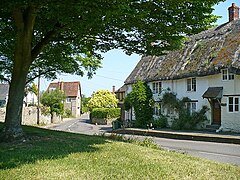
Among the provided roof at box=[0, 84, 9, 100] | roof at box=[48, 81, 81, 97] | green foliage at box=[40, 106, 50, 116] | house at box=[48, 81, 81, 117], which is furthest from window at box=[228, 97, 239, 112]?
roof at box=[48, 81, 81, 97]

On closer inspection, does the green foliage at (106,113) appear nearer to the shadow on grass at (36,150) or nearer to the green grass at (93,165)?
the shadow on grass at (36,150)

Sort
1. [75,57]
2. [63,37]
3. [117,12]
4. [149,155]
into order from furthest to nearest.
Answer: [75,57], [63,37], [149,155], [117,12]

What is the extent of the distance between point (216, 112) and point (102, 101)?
3236cm

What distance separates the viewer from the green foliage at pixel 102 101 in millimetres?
58156

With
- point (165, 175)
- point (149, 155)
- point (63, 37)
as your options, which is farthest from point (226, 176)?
point (63, 37)

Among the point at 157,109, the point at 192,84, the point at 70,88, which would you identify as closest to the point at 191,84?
the point at 192,84

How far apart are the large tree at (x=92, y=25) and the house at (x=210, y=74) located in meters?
15.5

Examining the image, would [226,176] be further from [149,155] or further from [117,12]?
[117,12]

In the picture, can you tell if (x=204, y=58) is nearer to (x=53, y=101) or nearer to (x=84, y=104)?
(x=53, y=101)

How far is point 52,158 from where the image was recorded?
8289 mm

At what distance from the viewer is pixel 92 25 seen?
30.3 feet

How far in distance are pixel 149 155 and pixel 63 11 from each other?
4.87m

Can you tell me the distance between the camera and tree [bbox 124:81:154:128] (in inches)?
1384

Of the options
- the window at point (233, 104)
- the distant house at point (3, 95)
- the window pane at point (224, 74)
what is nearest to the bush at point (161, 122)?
the window at point (233, 104)
